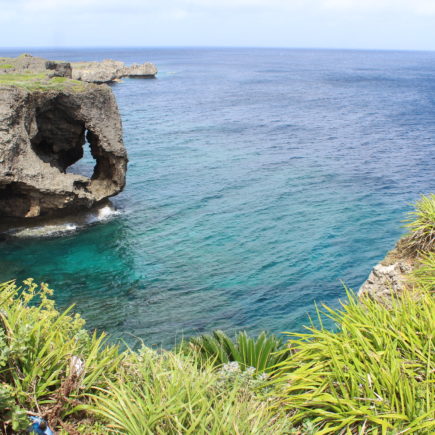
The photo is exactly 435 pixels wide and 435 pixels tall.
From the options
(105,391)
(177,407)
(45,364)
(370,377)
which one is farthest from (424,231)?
(45,364)

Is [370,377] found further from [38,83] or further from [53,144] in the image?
[53,144]

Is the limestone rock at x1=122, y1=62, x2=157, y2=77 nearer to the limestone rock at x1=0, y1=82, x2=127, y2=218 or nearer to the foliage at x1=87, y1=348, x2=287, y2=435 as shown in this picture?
the limestone rock at x1=0, y1=82, x2=127, y2=218

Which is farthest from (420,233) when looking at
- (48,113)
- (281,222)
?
(48,113)

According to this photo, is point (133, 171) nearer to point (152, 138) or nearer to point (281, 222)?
point (152, 138)

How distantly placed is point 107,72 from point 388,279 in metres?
109

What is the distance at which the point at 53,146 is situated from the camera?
31328 millimetres

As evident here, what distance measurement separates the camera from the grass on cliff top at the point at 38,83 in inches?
1033

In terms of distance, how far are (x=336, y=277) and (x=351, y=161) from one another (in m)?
23.1

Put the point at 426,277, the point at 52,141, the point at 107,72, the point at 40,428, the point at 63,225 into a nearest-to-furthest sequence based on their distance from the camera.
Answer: the point at 40,428 → the point at 426,277 → the point at 63,225 → the point at 52,141 → the point at 107,72

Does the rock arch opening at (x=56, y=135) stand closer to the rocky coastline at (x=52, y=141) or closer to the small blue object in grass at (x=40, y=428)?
the rocky coastline at (x=52, y=141)

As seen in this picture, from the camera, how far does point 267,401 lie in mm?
8570

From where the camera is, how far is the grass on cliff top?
2625cm

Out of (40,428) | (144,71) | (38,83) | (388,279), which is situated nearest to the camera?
(40,428)

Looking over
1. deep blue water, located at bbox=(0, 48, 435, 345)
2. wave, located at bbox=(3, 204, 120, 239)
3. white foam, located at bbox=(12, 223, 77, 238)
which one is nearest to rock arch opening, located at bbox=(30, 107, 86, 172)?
wave, located at bbox=(3, 204, 120, 239)
